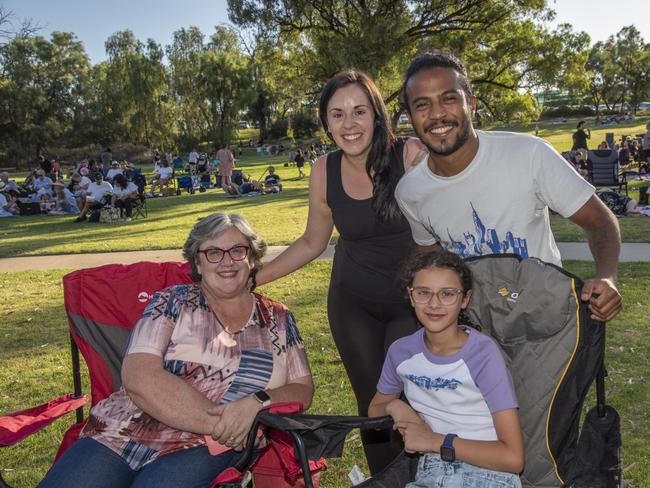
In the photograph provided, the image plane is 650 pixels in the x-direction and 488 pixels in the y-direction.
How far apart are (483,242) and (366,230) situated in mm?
597

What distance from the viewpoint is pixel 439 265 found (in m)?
2.33

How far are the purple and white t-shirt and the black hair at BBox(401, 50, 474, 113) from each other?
97 centimetres

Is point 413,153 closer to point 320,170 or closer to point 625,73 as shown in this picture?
point 320,170

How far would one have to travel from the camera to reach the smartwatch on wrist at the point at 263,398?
2.36 meters

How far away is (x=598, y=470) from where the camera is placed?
7.00 ft

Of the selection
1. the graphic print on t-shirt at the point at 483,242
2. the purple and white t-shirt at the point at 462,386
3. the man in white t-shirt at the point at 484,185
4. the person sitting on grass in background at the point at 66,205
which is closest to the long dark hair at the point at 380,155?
the man in white t-shirt at the point at 484,185

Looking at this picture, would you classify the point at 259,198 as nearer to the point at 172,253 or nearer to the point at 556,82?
the point at 172,253

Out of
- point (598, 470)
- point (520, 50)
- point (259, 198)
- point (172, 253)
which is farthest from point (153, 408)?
point (520, 50)

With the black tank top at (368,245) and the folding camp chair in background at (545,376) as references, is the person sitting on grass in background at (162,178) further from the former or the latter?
the folding camp chair in background at (545,376)

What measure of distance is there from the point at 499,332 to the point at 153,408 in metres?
1.37

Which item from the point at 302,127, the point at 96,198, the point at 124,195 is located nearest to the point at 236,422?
the point at 124,195

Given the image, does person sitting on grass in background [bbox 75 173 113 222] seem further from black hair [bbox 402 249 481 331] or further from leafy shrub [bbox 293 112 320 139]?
leafy shrub [bbox 293 112 320 139]

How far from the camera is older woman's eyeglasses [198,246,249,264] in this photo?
271cm

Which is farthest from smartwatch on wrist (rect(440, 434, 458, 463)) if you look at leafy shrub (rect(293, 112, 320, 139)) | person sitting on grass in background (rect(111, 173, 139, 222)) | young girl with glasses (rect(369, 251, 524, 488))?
leafy shrub (rect(293, 112, 320, 139))
